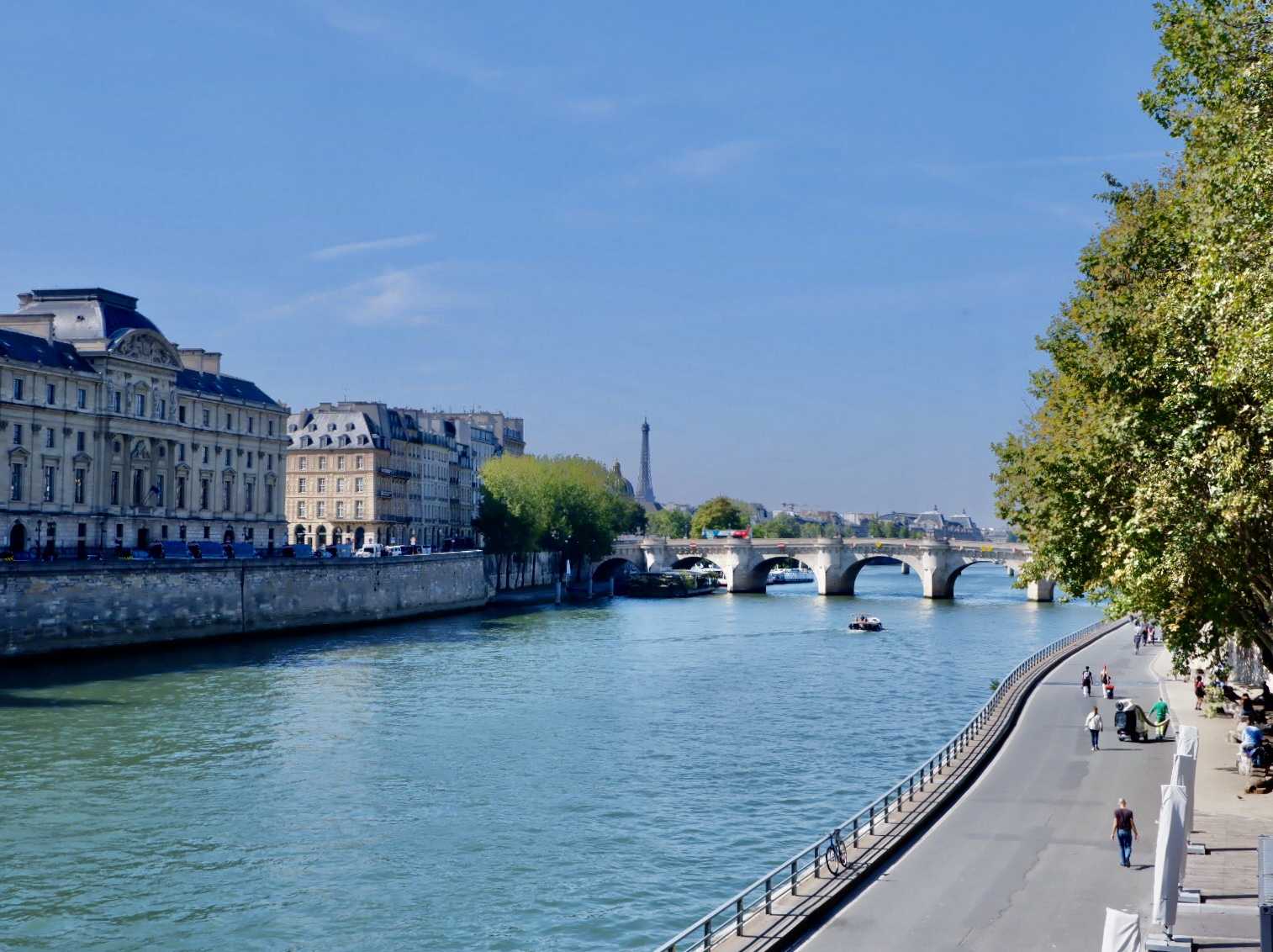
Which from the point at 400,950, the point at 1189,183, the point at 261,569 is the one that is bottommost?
the point at 400,950

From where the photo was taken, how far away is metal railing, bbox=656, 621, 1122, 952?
18.4 metres

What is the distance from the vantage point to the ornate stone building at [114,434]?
242ft

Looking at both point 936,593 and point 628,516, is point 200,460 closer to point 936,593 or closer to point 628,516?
point 936,593

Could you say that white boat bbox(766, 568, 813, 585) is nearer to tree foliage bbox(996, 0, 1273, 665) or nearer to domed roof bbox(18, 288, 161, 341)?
domed roof bbox(18, 288, 161, 341)

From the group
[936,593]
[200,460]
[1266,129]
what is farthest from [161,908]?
[936,593]

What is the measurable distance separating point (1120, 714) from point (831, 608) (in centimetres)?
7690

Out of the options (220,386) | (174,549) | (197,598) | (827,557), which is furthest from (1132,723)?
(827,557)

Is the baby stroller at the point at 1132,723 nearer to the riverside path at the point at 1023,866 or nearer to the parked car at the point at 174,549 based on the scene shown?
the riverside path at the point at 1023,866

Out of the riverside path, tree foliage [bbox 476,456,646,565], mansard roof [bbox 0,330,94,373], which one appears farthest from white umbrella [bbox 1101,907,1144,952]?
Answer: tree foliage [bbox 476,456,646,565]

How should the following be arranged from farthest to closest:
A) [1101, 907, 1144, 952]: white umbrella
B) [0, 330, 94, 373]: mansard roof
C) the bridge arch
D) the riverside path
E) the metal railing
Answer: the bridge arch → [0, 330, 94, 373]: mansard roof → the riverside path → the metal railing → [1101, 907, 1144, 952]: white umbrella

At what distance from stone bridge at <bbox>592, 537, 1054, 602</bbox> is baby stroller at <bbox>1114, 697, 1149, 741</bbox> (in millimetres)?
80821

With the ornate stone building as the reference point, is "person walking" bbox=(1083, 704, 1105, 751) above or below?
below

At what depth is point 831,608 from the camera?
11350 centimetres

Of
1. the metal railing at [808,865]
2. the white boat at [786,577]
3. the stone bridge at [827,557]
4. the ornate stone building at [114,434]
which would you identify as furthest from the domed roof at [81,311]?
the white boat at [786,577]
